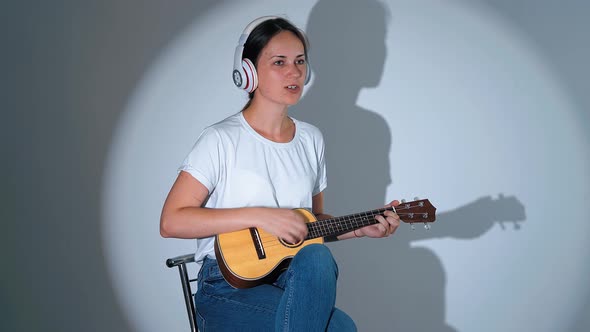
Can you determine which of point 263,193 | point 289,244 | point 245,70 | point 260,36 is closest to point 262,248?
point 289,244

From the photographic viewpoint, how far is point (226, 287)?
1725 millimetres

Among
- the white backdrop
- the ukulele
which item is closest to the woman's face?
the ukulele

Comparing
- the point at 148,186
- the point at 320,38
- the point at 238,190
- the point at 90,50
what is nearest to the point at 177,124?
the point at 148,186

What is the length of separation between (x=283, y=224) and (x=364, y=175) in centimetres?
113

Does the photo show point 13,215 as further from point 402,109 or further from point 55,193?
point 402,109

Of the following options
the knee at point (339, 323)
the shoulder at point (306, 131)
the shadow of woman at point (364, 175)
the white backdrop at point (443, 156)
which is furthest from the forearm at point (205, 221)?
the shadow of woman at point (364, 175)

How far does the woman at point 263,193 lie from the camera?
1482mm

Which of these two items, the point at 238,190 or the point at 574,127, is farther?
the point at 574,127

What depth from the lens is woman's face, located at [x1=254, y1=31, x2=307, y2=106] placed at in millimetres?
1889

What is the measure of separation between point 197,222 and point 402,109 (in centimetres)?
139

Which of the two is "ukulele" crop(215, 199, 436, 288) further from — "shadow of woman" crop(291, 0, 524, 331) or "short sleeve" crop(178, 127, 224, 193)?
"shadow of woman" crop(291, 0, 524, 331)

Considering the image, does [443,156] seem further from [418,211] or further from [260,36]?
[260,36]

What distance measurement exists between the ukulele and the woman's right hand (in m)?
0.05

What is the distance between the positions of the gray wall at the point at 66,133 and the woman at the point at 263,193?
807 mm
